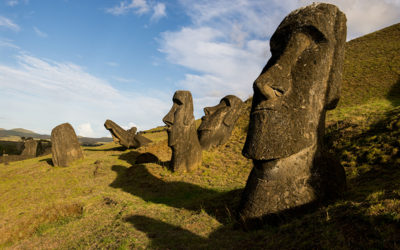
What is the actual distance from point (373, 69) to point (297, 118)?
2227 centimetres

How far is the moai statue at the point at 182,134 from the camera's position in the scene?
11719 millimetres

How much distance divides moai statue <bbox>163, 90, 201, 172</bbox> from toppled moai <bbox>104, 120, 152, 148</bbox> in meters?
7.79

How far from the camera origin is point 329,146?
32.1 feet

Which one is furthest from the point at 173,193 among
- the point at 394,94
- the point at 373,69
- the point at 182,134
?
the point at 373,69

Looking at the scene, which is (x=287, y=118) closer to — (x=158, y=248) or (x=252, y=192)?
(x=252, y=192)

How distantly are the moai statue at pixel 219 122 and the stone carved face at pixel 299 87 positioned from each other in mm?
10028

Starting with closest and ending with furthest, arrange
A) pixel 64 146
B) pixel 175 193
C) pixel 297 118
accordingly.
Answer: pixel 297 118 → pixel 175 193 → pixel 64 146

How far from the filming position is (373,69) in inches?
853

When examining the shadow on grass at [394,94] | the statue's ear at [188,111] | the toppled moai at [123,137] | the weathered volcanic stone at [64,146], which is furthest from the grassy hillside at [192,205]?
the shadow on grass at [394,94]

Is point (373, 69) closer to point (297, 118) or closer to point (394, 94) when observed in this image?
point (394, 94)

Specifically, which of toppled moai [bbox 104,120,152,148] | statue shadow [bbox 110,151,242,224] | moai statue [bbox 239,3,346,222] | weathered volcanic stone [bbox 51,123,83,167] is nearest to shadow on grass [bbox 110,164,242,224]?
statue shadow [bbox 110,151,242,224]

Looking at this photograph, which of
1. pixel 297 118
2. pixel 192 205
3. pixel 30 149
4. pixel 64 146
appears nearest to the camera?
pixel 297 118

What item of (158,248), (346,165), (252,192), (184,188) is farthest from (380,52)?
(158,248)

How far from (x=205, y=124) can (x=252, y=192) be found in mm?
10503
